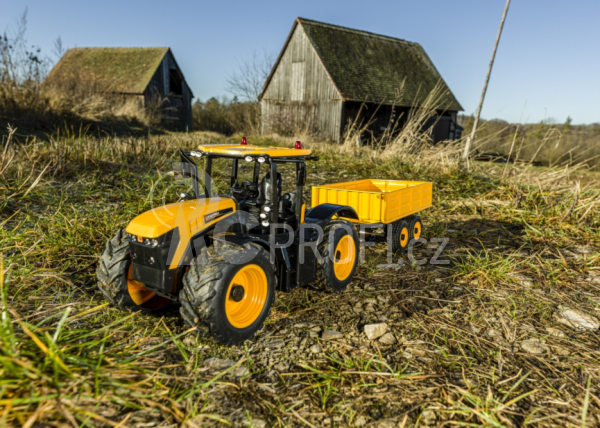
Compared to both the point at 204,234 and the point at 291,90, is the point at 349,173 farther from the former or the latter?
the point at 291,90

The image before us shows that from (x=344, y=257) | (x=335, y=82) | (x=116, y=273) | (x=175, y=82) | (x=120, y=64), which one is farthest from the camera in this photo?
(x=175, y=82)

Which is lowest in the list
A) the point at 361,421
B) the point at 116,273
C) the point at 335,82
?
the point at 361,421

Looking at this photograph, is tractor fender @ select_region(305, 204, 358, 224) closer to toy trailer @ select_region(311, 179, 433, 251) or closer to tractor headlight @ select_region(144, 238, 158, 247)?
toy trailer @ select_region(311, 179, 433, 251)

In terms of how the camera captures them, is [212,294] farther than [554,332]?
No

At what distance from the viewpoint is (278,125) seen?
22.0 meters

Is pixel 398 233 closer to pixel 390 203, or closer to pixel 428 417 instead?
pixel 390 203

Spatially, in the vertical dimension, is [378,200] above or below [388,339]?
above

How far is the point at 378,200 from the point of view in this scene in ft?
16.1

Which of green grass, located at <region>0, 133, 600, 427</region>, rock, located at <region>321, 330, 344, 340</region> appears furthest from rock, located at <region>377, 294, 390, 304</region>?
rock, located at <region>321, 330, 344, 340</region>

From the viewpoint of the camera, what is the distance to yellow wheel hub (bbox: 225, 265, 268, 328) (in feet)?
9.77

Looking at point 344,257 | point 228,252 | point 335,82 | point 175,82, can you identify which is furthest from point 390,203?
point 175,82

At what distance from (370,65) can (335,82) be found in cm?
376

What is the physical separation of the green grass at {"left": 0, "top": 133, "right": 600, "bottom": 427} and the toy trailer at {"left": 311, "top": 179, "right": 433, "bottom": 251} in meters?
0.35

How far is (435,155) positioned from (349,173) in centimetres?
209
